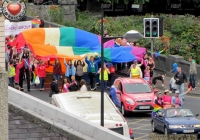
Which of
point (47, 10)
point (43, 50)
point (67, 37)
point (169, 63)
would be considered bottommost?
point (169, 63)

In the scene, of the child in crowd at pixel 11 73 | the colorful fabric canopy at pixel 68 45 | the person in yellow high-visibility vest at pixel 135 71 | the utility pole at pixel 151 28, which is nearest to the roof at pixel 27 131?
the utility pole at pixel 151 28

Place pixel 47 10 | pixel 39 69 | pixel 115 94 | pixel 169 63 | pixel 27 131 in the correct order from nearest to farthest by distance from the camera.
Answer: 1. pixel 27 131
2. pixel 115 94
3. pixel 39 69
4. pixel 169 63
5. pixel 47 10

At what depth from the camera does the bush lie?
138 ft

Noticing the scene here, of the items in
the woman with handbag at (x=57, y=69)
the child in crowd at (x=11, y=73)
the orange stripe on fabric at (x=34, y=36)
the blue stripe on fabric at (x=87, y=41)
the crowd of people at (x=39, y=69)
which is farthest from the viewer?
the blue stripe on fabric at (x=87, y=41)

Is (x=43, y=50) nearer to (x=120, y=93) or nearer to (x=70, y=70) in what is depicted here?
(x=70, y=70)

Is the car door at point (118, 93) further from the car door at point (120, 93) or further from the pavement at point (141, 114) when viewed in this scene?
the pavement at point (141, 114)

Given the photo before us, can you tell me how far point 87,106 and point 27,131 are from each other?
563 cm

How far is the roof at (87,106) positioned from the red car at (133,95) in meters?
7.33

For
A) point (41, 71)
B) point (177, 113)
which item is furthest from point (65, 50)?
point (177, 113)

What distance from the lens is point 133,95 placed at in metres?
30.2

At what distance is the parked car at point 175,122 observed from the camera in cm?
2509

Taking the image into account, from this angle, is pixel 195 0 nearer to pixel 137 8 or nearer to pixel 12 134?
pixel 137 8

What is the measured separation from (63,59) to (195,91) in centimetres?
647

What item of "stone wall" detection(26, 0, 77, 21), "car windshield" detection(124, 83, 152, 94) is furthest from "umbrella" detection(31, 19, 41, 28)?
"car windshield" detection(124, 83, 152, 94)
